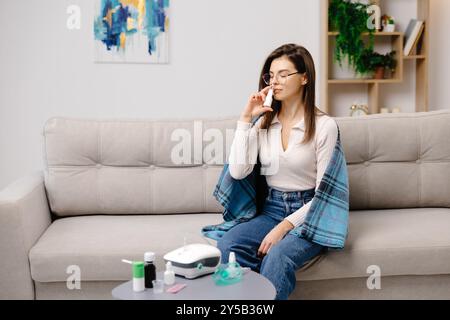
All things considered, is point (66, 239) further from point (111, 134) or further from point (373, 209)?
point (373, 209)

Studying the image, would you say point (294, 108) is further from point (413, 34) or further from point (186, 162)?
point (413, 34)

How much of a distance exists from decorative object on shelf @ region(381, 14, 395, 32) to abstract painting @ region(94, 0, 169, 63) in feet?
4.90

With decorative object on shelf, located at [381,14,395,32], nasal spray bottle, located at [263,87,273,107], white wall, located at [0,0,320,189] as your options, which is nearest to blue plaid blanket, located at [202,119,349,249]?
nasal spray bottle, located at [263,87,273,107]

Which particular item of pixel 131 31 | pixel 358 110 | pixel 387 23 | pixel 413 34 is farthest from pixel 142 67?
pixel 413 34

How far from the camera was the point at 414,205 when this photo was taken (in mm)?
2695

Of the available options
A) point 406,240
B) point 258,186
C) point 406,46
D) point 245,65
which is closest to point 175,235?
point 258,186

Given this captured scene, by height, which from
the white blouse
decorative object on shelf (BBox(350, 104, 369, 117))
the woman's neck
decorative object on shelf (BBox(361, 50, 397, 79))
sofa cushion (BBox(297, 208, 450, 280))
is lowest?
sofa cushion (BBox(297, 208, 450, 280))

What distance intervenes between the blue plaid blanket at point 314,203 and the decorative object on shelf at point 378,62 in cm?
204

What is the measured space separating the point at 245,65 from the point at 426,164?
5.70ft

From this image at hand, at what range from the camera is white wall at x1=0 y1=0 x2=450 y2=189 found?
3934mm

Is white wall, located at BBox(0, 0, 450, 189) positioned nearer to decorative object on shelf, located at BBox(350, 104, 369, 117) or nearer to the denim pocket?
decorative object on shelf, located at BBox(350, 104, 369, 117)

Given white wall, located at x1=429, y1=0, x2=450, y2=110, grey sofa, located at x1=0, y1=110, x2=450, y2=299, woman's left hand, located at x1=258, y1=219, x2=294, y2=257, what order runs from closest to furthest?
woman's left hand, located at x1=258, y1=219, x2=294, y2=257, grey sofa, located at x1=0, y1=110, x2=450, y2=299, white wall, located at x1=429, y1=0, x2=450, y2=110

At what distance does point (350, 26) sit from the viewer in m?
4.02
